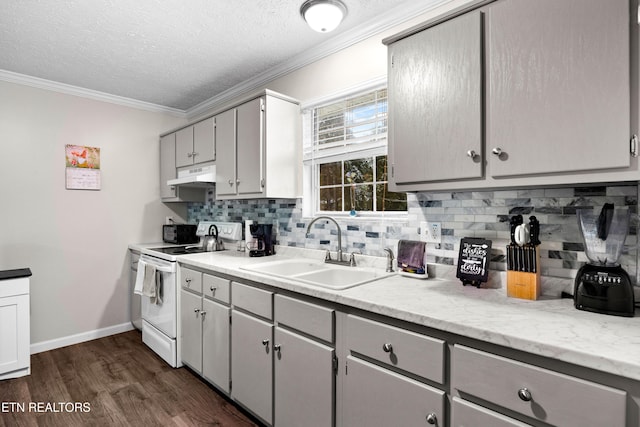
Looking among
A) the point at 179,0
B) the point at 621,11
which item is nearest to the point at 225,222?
the point at 179,0

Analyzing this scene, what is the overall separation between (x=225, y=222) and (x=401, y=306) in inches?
98.6

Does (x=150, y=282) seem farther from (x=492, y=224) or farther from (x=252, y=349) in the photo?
(x=492, y=224)

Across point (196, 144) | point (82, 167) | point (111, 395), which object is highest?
point (196, 144)

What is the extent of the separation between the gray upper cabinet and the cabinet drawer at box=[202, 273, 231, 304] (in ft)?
3.94

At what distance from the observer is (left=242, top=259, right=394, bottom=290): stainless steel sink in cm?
197

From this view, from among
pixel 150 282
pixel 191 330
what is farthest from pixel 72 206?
pixel 191 330

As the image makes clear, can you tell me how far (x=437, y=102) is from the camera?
1554 mm

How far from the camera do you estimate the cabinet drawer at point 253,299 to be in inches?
74.1

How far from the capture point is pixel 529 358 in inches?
39.7

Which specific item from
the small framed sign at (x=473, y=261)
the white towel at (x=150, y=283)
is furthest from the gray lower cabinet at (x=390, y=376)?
the white towel at (x=150, y=283)

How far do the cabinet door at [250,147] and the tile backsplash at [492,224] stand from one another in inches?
16.9

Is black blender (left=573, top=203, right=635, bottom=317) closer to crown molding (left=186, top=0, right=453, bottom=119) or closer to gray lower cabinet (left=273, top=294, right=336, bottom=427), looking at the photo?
gray lower cabinet (left=273, top=294, right=336, bottom=427)

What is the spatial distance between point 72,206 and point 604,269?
4027mm

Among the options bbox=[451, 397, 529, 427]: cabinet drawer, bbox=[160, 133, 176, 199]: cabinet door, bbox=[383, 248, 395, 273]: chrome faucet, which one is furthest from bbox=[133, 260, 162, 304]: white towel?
bbox=[451, 397, 529, 427]: cabinet drawer
